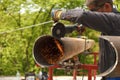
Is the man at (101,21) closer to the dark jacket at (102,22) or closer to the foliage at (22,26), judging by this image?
the dark jacket at (102,22)

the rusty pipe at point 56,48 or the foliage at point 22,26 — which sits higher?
the rusty pipe at point 56,48

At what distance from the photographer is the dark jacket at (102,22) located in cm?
179

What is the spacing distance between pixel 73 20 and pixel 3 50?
1192cm

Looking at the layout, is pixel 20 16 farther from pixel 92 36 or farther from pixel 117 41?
pixel 117 41

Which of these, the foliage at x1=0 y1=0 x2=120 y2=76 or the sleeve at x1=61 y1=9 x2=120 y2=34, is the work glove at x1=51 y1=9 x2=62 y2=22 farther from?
the foliage at x1=0 y1=0 x2=120 y2=76

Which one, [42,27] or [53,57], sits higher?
[53,57]

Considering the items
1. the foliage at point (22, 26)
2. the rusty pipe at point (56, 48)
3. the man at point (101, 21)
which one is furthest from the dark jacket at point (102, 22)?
the foliage at point (22, 26)

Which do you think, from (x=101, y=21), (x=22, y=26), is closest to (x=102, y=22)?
(x=101, y=21)

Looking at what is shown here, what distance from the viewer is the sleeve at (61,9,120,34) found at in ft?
5.88

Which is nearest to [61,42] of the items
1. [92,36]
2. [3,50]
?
[92,36]

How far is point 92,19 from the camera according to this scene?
1796mm

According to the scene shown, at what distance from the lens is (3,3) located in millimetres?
13594

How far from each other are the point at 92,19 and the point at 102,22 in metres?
0.06

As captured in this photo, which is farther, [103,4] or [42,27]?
[42,27]
